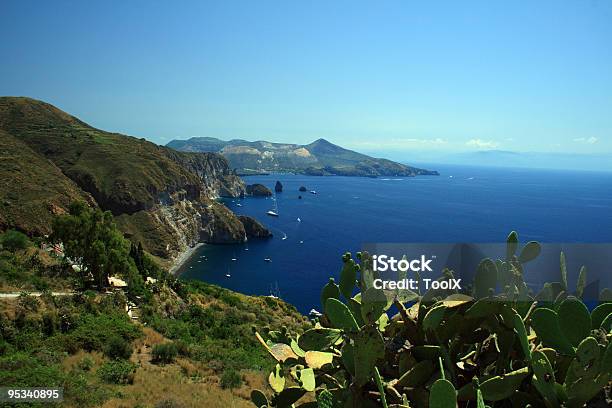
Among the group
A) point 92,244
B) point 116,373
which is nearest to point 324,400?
point 116,373

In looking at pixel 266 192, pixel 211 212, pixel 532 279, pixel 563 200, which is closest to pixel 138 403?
pixel 532 279

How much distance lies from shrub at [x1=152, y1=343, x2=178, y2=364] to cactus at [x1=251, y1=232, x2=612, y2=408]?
1234cm

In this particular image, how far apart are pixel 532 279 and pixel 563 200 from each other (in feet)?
594

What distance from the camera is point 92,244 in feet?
79.7

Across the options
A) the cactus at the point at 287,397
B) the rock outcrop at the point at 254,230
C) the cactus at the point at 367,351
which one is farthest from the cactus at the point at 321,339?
the rock outcrop at the point at 254,230

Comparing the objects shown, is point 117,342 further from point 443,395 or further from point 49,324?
point 443,395

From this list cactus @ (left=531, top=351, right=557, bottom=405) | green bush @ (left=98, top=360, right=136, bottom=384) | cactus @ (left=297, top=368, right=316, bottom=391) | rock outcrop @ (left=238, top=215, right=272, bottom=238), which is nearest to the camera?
cactus @ (left=531, top=351, right=557, bottom=405)

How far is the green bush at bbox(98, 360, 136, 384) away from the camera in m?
12.1

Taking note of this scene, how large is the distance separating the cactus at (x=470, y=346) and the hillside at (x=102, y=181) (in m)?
55.6

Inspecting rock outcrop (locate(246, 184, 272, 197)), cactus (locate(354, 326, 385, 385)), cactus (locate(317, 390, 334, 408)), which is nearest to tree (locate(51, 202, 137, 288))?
cactus (locate(317, 390, 334, 408))

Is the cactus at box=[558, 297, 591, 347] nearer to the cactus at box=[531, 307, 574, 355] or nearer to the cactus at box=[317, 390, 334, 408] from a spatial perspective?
the cactus at box=[531, 307, 574, 355]

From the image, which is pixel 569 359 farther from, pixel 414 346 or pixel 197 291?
pixel 197 291

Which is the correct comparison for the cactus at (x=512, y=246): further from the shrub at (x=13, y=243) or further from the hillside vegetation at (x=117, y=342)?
the shrub at (x=13, y=243)

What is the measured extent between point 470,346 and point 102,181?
287 feet
